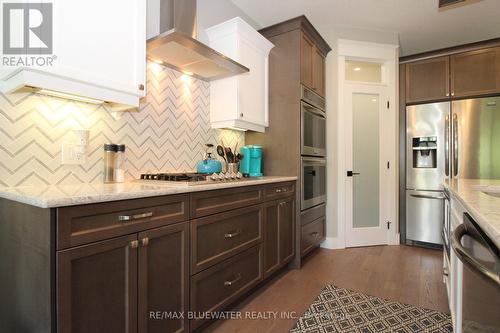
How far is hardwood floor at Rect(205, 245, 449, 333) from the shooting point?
1.81m

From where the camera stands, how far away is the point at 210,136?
8.05 feet

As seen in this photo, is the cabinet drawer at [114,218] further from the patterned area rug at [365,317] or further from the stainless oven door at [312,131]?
the stainless oven door at [312,131]

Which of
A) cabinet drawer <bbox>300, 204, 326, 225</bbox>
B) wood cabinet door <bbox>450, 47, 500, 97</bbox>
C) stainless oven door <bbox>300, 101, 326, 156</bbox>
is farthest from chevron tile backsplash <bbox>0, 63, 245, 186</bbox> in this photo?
wood cabinet door <bbox>450, 47, 500, 97</bbox>

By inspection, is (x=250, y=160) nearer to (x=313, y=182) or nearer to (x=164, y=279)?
(x=313, y=182)

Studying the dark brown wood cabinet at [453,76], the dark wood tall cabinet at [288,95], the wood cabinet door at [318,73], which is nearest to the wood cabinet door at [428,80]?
the dark brown wood cabinet at [453,76]

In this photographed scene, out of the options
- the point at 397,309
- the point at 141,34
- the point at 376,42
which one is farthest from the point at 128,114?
the point at 376,42

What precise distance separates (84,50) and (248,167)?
165cm

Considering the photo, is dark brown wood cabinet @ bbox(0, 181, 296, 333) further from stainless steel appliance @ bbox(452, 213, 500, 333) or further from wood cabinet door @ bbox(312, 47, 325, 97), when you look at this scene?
wood cabinet door @ bbox(312, 47, 325, 97)

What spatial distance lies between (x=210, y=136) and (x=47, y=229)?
66.1 inches

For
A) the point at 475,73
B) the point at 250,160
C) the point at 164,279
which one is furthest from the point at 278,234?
the point at 475,73

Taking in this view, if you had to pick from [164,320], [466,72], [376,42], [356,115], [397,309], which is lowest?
[397,309]

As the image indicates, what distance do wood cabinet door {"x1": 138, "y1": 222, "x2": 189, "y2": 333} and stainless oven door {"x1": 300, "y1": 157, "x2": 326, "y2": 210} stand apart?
4.96 ft

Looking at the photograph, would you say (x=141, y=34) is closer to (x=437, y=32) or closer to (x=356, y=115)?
(x=356, y=115)

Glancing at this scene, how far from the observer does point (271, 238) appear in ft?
7.04
